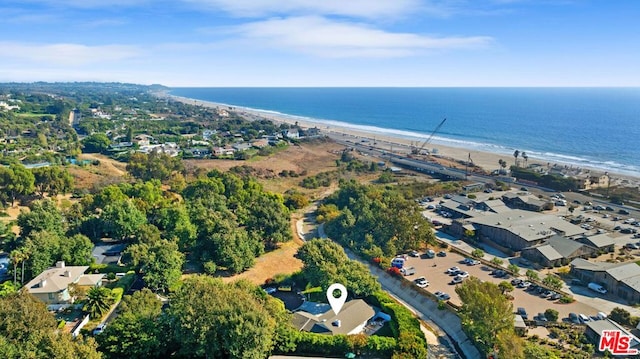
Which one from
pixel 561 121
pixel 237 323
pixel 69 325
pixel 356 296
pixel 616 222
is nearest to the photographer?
pixel 237 323

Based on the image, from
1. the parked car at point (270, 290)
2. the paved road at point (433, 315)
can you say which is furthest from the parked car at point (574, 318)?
the parked car at point (270, 290)

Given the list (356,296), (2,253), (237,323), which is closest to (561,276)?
(356,296)

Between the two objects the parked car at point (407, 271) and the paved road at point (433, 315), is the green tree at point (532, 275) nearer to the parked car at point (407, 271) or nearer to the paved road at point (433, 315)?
the parked car at point (407, 271)

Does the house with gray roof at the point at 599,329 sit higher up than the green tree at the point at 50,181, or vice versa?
the green tree at the point at 50,181

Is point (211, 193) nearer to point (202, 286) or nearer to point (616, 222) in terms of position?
point (202, 286)

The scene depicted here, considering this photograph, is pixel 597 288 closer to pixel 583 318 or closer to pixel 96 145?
pixel 583 318

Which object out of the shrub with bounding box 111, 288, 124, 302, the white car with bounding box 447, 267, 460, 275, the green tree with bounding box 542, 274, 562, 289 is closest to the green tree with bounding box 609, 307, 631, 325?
the green tree with bounding box 542, 274, 562, 289

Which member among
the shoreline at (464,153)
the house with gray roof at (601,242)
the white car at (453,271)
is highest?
the shoreline at (464,153)
